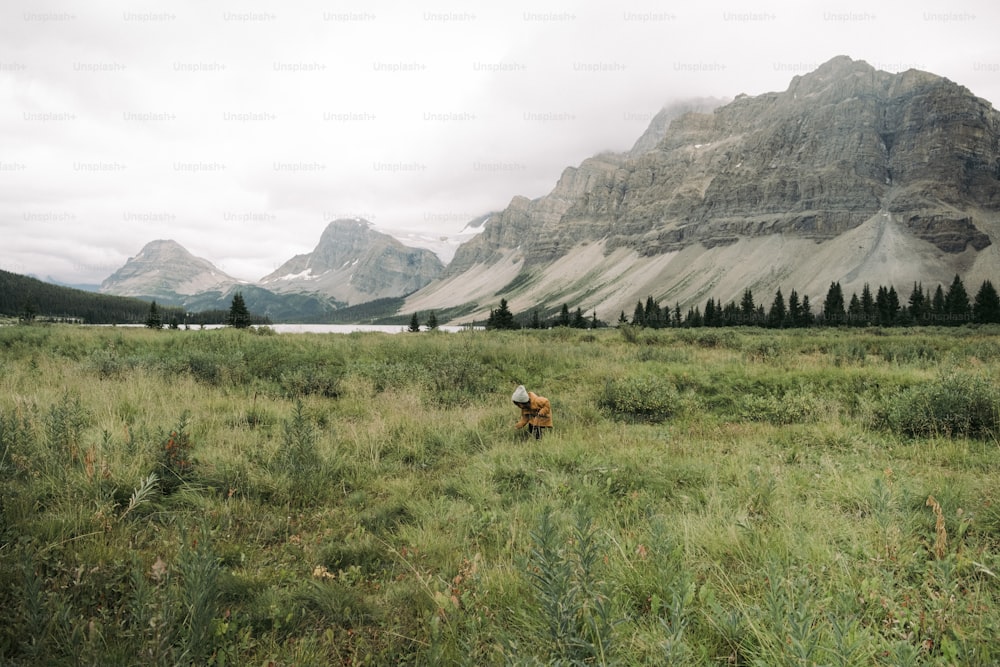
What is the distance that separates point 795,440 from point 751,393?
4090 mm

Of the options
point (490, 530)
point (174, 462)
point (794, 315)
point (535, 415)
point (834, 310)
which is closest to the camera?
point (490, 530)

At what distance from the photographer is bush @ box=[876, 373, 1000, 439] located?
298 inches

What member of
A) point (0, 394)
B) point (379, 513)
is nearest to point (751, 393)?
point (379, 513)

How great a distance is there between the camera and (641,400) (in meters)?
10.0

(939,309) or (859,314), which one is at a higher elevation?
(939,309)

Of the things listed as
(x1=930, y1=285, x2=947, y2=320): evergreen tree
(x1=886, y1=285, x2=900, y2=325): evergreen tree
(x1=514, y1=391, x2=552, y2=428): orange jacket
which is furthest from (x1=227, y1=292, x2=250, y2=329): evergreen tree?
(x1=930, y1=285, x2=947, y2=320): evergreen tree

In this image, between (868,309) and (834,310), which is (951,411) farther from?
(834,310)

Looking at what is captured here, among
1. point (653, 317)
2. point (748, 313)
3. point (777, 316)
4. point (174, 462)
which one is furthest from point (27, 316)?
point (748, 313)

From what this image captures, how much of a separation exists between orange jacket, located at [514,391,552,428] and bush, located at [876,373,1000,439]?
646 centimetres

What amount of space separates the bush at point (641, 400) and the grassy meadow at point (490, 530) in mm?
89

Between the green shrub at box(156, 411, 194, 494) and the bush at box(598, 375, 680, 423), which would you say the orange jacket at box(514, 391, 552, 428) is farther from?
the green shrub at box(156, 411, 194, 494)

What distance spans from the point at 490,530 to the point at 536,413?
3525 millimetres

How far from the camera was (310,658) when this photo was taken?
277 centimetres

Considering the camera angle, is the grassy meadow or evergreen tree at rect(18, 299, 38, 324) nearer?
the grassy meadow
